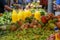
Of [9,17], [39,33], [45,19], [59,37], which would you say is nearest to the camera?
[59,37]

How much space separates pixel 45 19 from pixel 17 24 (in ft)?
1.40

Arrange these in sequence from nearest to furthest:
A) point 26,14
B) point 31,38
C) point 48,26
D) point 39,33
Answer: point 31,38 → point 39,33 → point 48,26 → point 26,14

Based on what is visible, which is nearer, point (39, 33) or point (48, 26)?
point (39, 33)

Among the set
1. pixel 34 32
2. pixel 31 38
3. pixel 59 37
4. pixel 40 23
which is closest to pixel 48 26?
pixel 40 23

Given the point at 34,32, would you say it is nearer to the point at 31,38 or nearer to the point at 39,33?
the point at 39,33

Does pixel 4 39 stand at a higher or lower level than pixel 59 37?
lower

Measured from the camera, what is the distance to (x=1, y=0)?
5637 mm

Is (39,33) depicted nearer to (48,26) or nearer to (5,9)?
(48,26)

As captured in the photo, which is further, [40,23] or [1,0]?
[1,0]

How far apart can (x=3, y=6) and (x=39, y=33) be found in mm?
3264

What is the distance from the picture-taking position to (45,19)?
3.11 metres

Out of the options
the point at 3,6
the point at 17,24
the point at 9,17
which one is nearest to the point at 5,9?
the point at 3,6

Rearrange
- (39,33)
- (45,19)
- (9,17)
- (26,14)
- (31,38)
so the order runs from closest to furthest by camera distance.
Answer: (31,38) → (39,33) → (45,19) → (26,14) → (9,17)

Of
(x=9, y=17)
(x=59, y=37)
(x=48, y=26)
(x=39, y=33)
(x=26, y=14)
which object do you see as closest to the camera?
(x=59, y=37)
